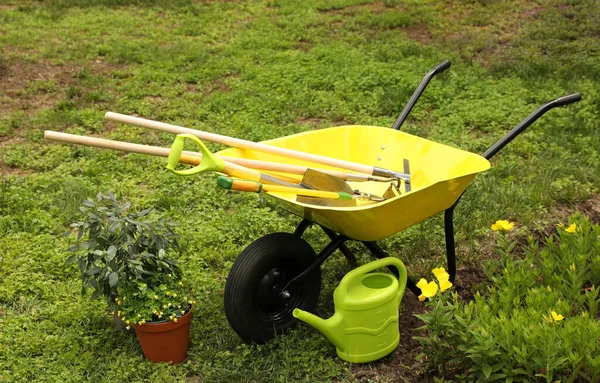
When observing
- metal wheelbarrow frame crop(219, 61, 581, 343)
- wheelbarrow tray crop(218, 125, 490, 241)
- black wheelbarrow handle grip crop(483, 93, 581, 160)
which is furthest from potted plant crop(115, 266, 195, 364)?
black wheelbarrow handle grip crop(483, 93, 581, 160)

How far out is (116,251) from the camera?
10.9 ft

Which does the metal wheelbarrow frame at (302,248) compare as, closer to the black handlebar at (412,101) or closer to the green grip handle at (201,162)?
the black handlebar at (412,101)

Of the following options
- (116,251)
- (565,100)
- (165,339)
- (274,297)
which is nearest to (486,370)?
(274,297)

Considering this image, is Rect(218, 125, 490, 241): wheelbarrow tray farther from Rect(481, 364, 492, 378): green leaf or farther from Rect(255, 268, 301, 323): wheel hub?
Rect(481, 364, 492, 378): green leaf

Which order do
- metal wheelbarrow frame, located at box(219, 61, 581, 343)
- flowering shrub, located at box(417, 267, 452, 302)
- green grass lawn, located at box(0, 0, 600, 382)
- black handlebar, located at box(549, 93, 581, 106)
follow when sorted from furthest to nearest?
black handlebar, located at box(549, 93, 581, 106) < green grass lawn, located at box(0, 0, 600, 382) < metal wheelbarrow frame, located at box(219, 61, 581, 343) < flowering shrub, located at box(417, 267, 452, 302)

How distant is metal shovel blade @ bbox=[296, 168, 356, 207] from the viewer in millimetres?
3281

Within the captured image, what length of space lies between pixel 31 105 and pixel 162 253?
386 cm

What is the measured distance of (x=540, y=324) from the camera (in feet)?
9.56

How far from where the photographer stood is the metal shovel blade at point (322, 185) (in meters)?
3.28

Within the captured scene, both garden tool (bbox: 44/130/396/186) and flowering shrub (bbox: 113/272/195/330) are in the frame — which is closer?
garden tool (bbox: 44/130/396/186)

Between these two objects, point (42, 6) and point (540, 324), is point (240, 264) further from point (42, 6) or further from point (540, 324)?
point (42, 6)

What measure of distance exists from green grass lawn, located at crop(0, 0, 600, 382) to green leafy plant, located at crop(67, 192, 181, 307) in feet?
1.19

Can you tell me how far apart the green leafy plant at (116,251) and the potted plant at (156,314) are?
0.04 m

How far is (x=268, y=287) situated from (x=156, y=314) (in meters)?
0.53
